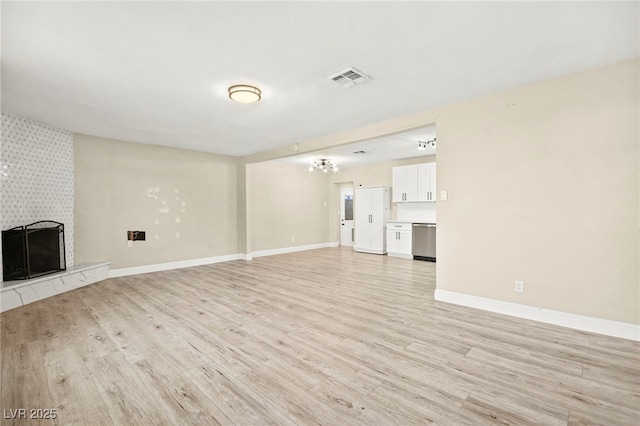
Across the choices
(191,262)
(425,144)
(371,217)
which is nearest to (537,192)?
(425,144)

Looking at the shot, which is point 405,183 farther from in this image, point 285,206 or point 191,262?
point 191,262

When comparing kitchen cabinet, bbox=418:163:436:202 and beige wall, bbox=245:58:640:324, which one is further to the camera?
kitchen cabinet, bbox=418:163:436:202

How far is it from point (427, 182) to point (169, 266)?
6.28 m

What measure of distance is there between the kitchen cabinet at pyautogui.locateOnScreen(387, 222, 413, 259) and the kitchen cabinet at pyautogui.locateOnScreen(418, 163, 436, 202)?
0.83m

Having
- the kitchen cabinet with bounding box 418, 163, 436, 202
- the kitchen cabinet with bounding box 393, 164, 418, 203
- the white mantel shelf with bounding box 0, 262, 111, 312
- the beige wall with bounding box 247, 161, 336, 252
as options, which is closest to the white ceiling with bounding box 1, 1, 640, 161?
the white mantel shelf with bounding box 0, 262, 111, 312

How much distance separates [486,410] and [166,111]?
4559 millimetres

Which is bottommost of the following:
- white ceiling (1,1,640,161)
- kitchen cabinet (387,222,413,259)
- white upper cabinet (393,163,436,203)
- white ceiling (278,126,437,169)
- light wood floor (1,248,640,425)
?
light wood floor (1,248,640,425)

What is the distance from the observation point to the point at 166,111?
3.84 metres

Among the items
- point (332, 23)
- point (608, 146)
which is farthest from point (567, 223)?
point (332, 23)

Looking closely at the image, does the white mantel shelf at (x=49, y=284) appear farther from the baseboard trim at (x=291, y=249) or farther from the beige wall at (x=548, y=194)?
the beige wall at (x=548, y=194)

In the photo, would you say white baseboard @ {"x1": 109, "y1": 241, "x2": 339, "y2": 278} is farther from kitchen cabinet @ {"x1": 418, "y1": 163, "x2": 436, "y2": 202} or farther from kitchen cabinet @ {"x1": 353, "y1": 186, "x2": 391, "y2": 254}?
kitchen cabinet @ {"x1": 418, "y1": 163, "x2": 436, "y2": 202}

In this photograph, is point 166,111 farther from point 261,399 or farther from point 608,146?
point 608,146

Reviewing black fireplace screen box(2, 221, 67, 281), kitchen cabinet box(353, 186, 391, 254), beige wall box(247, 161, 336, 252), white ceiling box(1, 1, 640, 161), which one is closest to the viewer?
white ceiling box(1, 1, 640, 161)

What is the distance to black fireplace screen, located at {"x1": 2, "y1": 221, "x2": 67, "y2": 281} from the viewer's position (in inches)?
153
